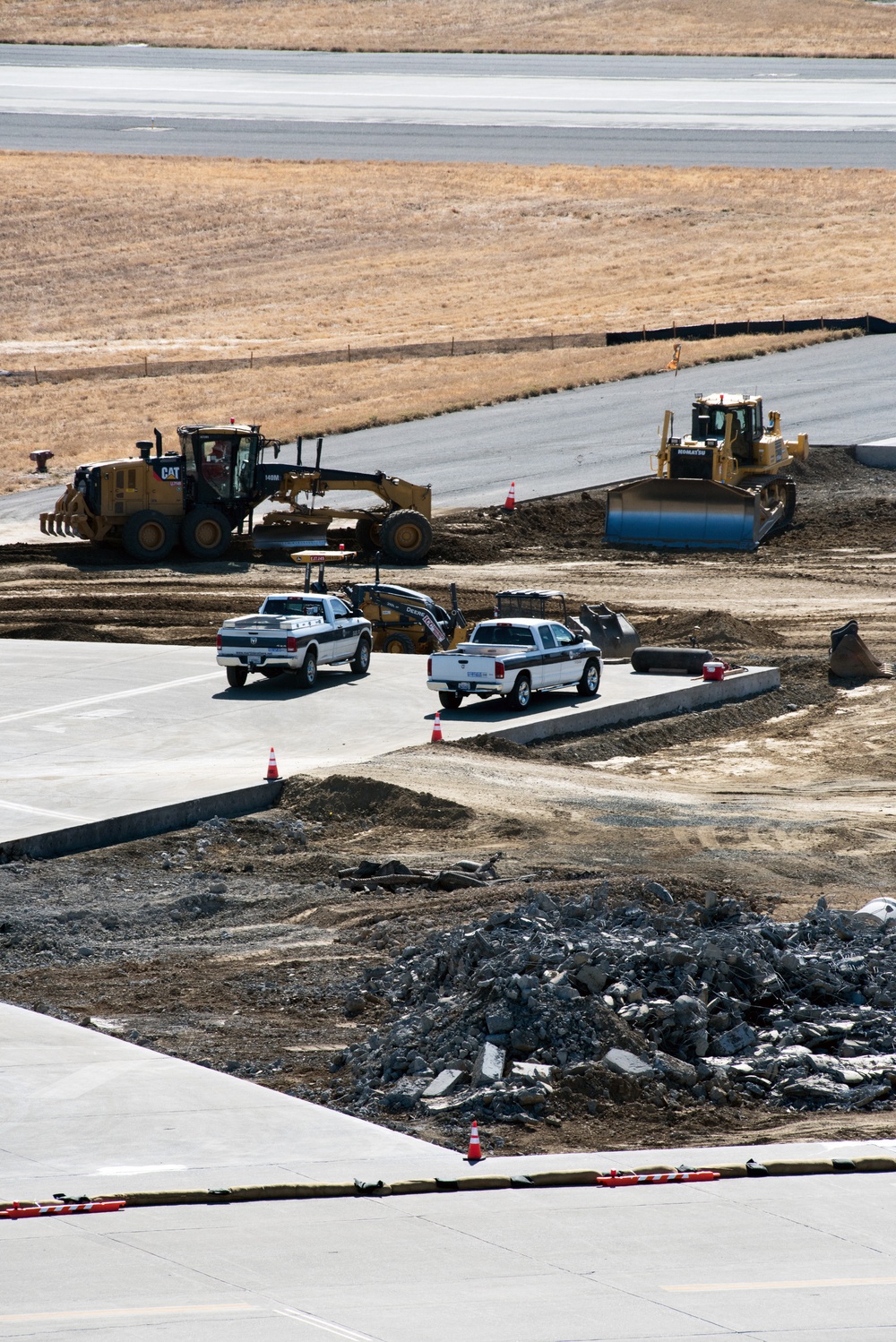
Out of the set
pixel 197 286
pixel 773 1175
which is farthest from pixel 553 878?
pixel 197 286

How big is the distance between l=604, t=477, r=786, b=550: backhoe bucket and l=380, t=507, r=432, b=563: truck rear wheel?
4.84 m

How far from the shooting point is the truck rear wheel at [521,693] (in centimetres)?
2625

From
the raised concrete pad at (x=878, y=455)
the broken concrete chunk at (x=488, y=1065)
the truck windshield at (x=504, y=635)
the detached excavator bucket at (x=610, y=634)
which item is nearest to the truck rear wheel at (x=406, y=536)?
the detached excavator bucket at (x=610, y=634)

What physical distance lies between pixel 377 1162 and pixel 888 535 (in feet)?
109

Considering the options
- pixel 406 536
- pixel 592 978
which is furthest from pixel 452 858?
pixel 406 536

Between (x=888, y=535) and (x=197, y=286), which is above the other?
(x=197, y=286)

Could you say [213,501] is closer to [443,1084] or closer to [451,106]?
[443,1084]

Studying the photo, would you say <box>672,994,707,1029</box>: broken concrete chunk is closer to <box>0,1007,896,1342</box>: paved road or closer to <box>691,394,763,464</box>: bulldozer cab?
<box>0,1007,896,1342</box>: paved road

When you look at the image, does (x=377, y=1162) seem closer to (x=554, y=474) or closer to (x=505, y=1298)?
(x=505, y=1298)

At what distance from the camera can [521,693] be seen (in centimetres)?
2638

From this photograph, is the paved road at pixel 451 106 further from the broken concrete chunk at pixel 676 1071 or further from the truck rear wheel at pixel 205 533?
the broken concrete chunk at pixel 676 1071

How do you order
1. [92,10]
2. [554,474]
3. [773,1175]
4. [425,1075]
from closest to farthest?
[773,1175]
[425,1075]
[554,474]
[92,10]

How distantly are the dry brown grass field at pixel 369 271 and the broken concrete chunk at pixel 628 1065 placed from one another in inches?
1535

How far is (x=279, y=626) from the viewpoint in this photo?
89.7 ft
